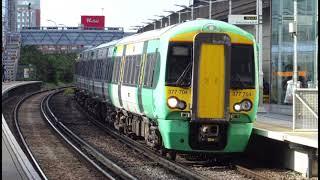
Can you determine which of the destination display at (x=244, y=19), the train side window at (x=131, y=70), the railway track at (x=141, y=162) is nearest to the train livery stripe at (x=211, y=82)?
the railway track at (x=141, y=162)

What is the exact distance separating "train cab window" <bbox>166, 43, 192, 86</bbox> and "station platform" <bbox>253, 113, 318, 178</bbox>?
2.09 metres

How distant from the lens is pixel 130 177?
39.0 feet

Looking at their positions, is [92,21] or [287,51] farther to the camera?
[92,21]

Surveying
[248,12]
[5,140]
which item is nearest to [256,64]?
[5,140]

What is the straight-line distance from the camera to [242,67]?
538 inches

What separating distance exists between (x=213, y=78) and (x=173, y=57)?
98 centimetres

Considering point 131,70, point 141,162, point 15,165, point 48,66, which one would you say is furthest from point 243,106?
point 48,66

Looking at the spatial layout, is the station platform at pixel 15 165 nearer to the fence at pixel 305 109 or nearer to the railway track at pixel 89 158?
the railway track at pixel 89 158

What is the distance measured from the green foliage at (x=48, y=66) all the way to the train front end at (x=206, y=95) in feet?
229

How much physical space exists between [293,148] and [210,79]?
224 centimetres

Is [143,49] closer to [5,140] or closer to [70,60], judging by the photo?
[5,140]

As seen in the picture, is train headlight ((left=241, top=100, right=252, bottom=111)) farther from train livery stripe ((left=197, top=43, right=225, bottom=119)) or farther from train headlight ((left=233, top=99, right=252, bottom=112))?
train livery stripe ((left=197, top=43, right=225, bottom=119))

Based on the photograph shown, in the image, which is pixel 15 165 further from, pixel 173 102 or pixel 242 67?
pixel 242 67

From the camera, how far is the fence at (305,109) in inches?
515
